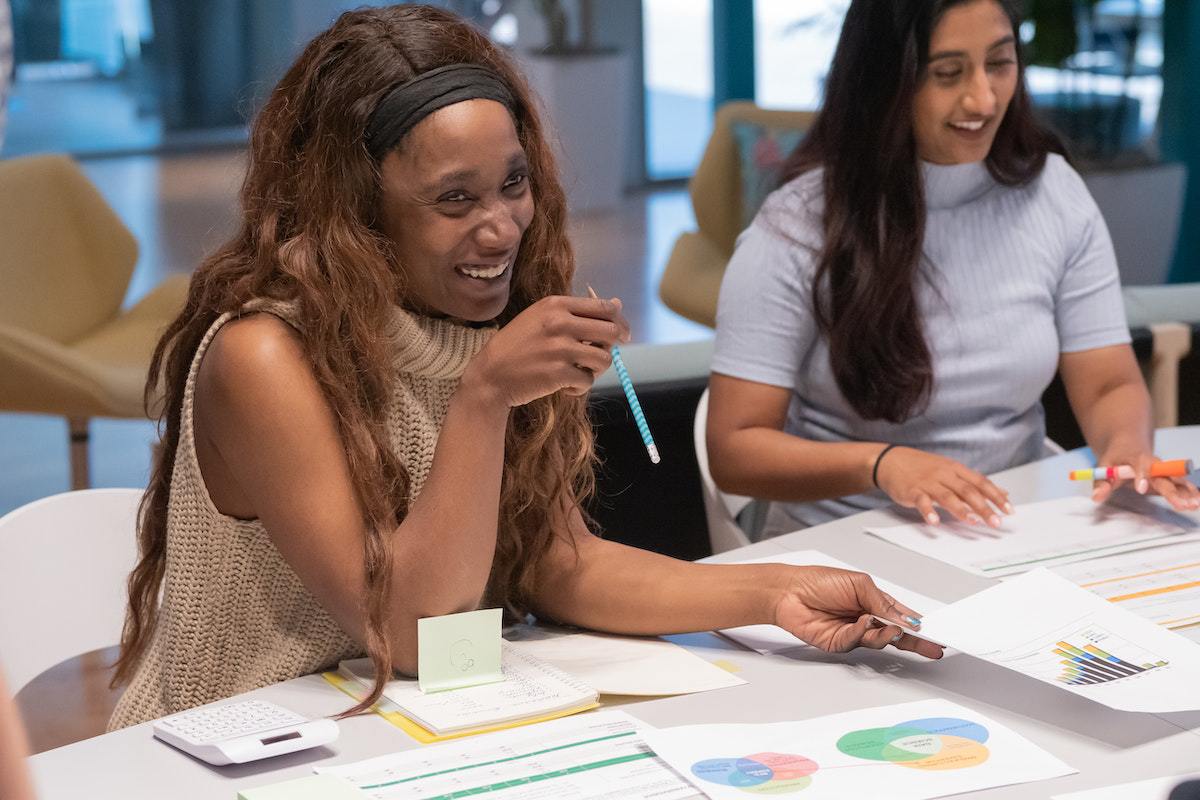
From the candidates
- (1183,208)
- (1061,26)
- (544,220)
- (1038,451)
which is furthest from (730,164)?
(544,220)

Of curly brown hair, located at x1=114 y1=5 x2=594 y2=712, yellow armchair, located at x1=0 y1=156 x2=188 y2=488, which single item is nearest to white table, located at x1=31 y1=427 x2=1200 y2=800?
curly brown hair, located at x1=114 y1=5 x2=594 y2=712

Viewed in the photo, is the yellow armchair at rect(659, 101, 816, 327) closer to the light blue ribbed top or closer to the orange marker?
the light blue ribbed top

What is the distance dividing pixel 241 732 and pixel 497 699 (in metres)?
0.25

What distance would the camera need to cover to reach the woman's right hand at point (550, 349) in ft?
4.89

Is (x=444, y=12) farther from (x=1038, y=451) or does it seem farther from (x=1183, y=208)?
(x=1183, y=208)

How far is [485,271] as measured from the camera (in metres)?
1.65

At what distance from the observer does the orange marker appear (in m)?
2.06

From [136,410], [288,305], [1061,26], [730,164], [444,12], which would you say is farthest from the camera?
[1061,26]

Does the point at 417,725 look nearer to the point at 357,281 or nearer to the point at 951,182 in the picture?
the point at 357,281

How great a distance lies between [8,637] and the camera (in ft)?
5.67

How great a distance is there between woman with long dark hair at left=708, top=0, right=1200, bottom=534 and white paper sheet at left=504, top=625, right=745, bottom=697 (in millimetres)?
679

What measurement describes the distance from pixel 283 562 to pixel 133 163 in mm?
4830

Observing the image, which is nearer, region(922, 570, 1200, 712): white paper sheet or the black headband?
region(922, 570, 1200, 712): white paper sheet

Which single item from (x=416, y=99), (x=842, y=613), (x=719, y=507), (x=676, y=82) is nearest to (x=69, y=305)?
(x=719, y=507)
